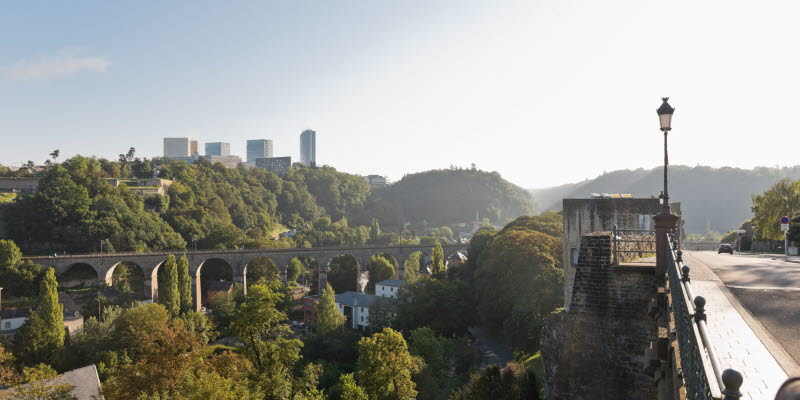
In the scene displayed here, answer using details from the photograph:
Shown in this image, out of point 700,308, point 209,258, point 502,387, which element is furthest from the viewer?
point 209,258

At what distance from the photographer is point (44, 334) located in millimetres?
28188

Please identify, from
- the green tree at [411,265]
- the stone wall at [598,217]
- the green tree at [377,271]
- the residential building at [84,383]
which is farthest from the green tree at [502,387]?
the green tree at [377,271]

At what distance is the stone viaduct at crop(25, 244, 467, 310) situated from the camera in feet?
149

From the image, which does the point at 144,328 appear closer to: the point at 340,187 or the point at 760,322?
the point at 760,322

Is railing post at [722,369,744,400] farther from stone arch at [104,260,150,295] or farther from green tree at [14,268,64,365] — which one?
stone arch at [104,260,150,295]

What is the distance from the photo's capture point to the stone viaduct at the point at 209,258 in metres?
45.5

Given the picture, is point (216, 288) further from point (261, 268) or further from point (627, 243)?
point (627, 243)

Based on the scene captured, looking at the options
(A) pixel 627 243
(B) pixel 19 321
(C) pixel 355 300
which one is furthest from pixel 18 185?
(A) pixel 627 243

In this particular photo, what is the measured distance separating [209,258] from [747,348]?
182ft

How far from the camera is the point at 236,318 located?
52.7 ft

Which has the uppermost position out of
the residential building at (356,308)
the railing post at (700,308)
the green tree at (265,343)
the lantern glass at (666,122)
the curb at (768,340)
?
the lantern glass at (666,122)

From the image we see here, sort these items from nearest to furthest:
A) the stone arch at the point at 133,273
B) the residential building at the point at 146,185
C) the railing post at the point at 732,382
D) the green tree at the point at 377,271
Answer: the railing post at the point at 732,382
the stone arch at the point at 133,273
the green tree at the point at 377,271
the residential building at the point at 146,185

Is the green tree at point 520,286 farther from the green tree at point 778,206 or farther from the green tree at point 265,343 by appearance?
the green tree at point 265,343

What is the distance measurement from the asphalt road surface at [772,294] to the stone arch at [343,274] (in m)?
54.3
